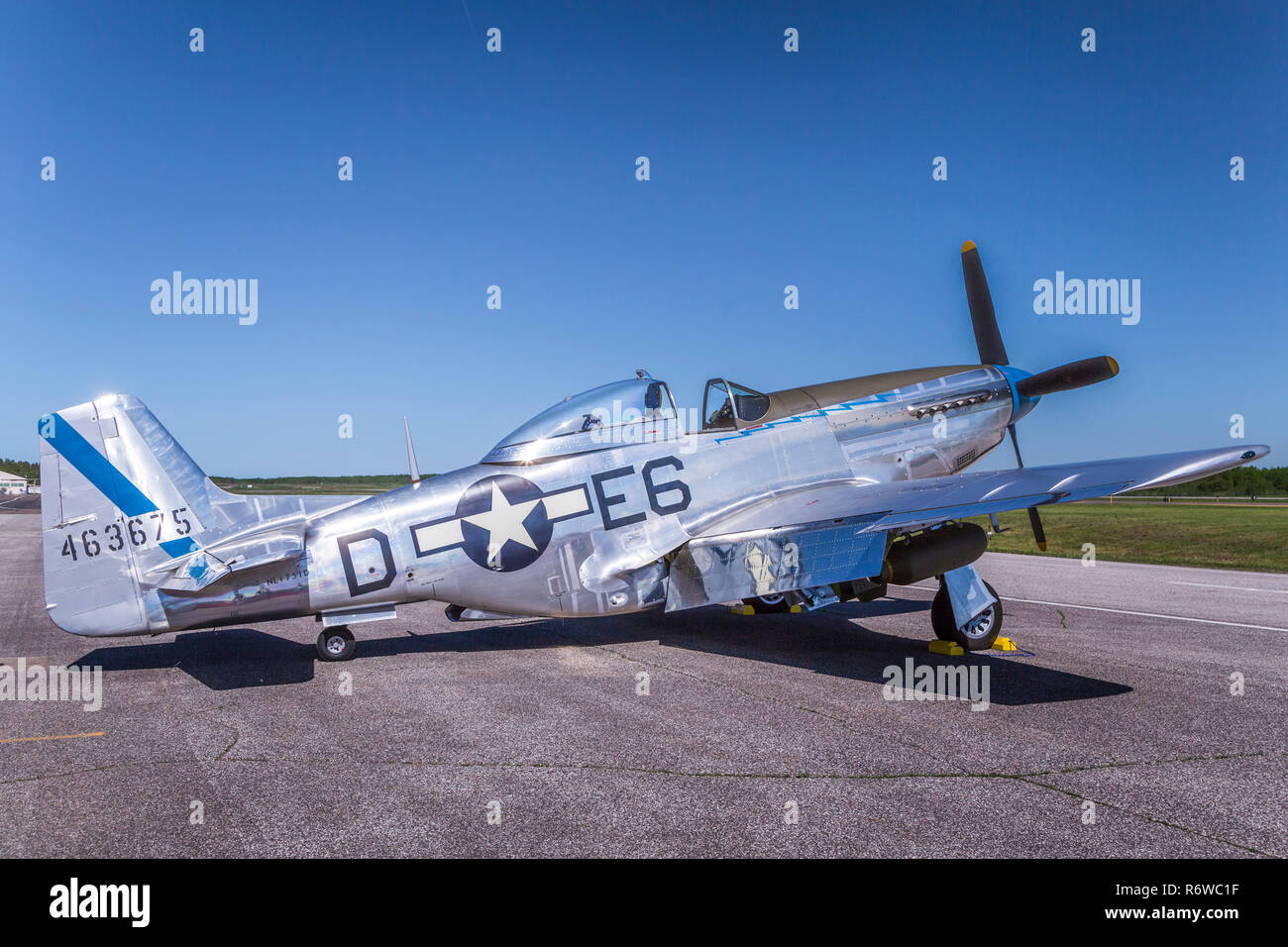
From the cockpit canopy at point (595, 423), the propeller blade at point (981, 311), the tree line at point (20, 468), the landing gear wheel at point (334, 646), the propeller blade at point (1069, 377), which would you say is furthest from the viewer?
the tree line at point (20, 468)

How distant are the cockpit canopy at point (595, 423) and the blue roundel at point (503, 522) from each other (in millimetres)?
367

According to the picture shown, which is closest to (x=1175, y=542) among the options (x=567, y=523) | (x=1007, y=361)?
(x=1007, y=361)

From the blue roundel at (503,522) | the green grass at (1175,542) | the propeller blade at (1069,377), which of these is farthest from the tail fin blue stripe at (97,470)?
the green grass at (1175,542)

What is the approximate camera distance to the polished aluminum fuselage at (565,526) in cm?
779

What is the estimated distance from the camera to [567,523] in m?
8.48

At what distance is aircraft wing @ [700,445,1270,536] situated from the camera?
674 centimetres

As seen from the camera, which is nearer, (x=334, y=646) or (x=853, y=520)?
(x=853, y=520)

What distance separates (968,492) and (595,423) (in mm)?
3979

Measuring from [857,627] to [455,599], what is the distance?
568 cm

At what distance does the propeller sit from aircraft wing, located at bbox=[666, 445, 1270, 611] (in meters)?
2.51

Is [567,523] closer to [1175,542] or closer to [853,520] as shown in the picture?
[853,520]

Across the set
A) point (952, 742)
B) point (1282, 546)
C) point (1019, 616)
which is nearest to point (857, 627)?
point (1019, 616)

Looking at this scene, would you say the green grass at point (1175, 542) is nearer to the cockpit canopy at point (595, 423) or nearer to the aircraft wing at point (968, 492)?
the aircraft wing at point (968, 492)
